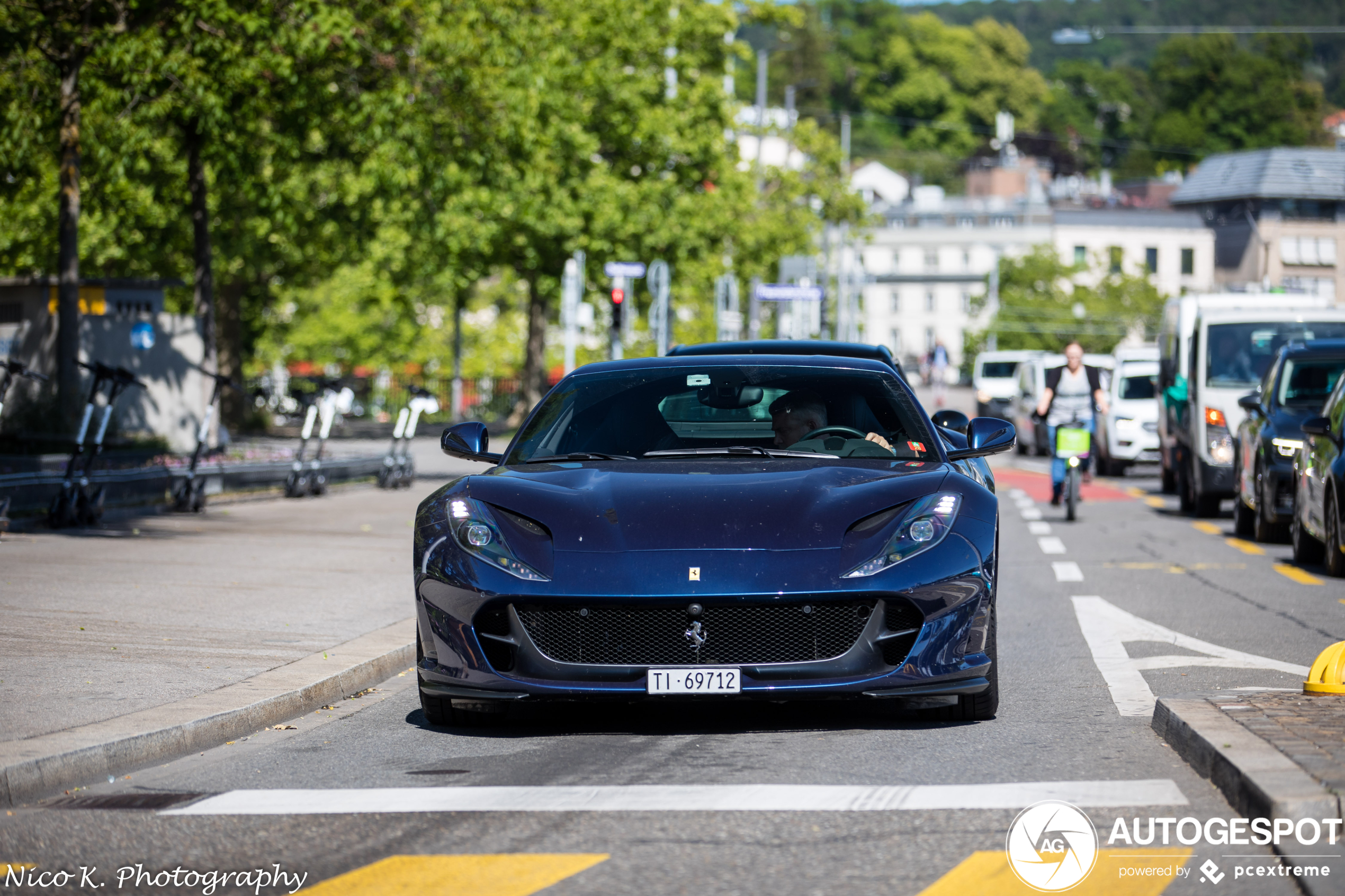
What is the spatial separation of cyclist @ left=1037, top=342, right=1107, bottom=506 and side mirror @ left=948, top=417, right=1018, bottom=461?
36.1 ft

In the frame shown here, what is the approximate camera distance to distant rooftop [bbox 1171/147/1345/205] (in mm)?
58125

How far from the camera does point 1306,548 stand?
1383 centimetres

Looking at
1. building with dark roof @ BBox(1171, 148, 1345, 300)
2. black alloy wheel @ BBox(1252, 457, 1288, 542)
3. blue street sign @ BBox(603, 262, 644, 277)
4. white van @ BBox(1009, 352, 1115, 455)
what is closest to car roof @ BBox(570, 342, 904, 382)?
black alloy wheel @ BBox(1252, 457, 1288, 542)

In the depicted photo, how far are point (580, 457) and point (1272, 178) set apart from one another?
2329 inches

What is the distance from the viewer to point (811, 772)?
585 cm

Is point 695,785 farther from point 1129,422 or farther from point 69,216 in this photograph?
point 1129,422

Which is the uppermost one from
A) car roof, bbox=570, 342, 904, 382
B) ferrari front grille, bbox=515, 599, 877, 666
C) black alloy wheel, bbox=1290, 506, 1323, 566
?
car roof, bbox=570, 342, 904, 382

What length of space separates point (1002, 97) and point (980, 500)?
159 metres

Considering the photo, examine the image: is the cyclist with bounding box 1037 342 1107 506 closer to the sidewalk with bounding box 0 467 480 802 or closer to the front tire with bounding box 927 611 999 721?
the sidewalk with bounding box 0 467 480 802

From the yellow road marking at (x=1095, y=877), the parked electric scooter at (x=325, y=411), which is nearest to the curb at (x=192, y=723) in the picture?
the yellow road marking at (x=1095, y=877)

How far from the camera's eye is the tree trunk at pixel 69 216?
745 inches

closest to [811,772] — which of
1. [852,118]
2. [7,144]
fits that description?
[7,144]

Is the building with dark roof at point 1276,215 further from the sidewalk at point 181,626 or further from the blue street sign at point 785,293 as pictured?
the sidewalk at point 181,626

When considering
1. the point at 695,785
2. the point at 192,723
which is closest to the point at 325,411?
the point at 192,723
